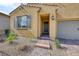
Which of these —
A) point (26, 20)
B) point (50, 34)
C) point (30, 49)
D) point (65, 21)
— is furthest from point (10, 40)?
point (65, 21)

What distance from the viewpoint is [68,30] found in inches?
483

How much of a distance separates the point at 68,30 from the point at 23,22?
149 inches

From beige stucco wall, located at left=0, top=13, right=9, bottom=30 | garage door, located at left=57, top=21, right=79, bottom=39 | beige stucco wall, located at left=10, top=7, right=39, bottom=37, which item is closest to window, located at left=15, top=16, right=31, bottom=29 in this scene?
beige stucco wall, located at left=10, top=7, right=39, bottom=37

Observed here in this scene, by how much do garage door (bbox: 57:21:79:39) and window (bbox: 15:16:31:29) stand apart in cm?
267

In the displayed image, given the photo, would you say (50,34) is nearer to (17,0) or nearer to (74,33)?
(74,33)

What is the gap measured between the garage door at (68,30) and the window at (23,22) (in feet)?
8.75

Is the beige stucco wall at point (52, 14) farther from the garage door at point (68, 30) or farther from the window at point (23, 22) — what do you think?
the garage door at point (68, 30)

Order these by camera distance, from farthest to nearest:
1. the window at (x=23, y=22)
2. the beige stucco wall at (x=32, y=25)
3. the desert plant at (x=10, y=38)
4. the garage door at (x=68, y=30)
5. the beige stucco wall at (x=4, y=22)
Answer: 1. the garage door at (x=68, y=30)
2. the window at (x=23, y=22)
3. the beige stucco wall at (x=32, y=25)
4. the beige stucco wall at (x=4, y=22)
5. the desert plant at (x=10, y=38)

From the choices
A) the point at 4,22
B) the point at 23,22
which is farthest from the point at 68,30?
the point at 4,22

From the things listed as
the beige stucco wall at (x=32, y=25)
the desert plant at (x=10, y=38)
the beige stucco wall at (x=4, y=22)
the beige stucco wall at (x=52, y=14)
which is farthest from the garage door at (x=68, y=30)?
the beige stucco wall at (x=4, y=22)

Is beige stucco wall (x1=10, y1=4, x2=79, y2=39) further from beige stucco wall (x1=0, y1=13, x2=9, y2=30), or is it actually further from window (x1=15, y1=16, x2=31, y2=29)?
beige stucco wall (x1=0, y1=13, x2=9, y2=30)

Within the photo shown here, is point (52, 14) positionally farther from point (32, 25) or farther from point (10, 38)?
point (10, 38)

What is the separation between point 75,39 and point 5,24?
Answer: 228 inches

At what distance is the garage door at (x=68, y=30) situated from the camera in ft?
40.0
